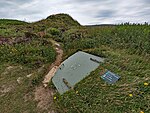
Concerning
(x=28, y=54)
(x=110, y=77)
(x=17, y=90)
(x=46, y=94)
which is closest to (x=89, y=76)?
(x=110, y=77)

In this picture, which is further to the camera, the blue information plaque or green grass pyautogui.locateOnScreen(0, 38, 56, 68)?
green grass pyautogui.locateOnScreen(0, 38, 56, 68)

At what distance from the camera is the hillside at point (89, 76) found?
433 cm

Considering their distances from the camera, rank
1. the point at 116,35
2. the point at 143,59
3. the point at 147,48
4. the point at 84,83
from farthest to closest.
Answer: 1. the point at 116,35
2. the point at 147,48
3. the point at 143,59
4. the point at 84,83

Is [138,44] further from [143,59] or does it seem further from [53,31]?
[53,31]

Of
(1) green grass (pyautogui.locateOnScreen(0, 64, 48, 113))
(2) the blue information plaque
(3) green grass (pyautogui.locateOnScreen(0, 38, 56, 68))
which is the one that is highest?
(2) the blue information plaque

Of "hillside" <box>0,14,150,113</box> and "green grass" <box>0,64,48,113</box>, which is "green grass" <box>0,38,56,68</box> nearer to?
"hillside" <box>0,14,150,113</box>

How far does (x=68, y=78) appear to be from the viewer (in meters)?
5.66

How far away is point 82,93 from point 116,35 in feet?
10.3

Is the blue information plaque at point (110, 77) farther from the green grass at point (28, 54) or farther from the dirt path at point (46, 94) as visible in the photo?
the green grass at point (28, 54)

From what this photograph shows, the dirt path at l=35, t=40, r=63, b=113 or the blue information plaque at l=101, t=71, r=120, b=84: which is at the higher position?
the blue information plaque at l=101, t=71, r=120, b=84

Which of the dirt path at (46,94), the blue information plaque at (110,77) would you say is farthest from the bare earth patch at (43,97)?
the blue information plaque at (110,77)

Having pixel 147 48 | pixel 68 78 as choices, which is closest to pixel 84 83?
pixel 68 78

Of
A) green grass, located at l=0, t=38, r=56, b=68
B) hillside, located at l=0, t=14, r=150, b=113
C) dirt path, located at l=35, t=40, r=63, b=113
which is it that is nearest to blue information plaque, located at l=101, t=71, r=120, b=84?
hillside, located at l=0, t=14, r=150, b=113

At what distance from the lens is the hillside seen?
4.33m
